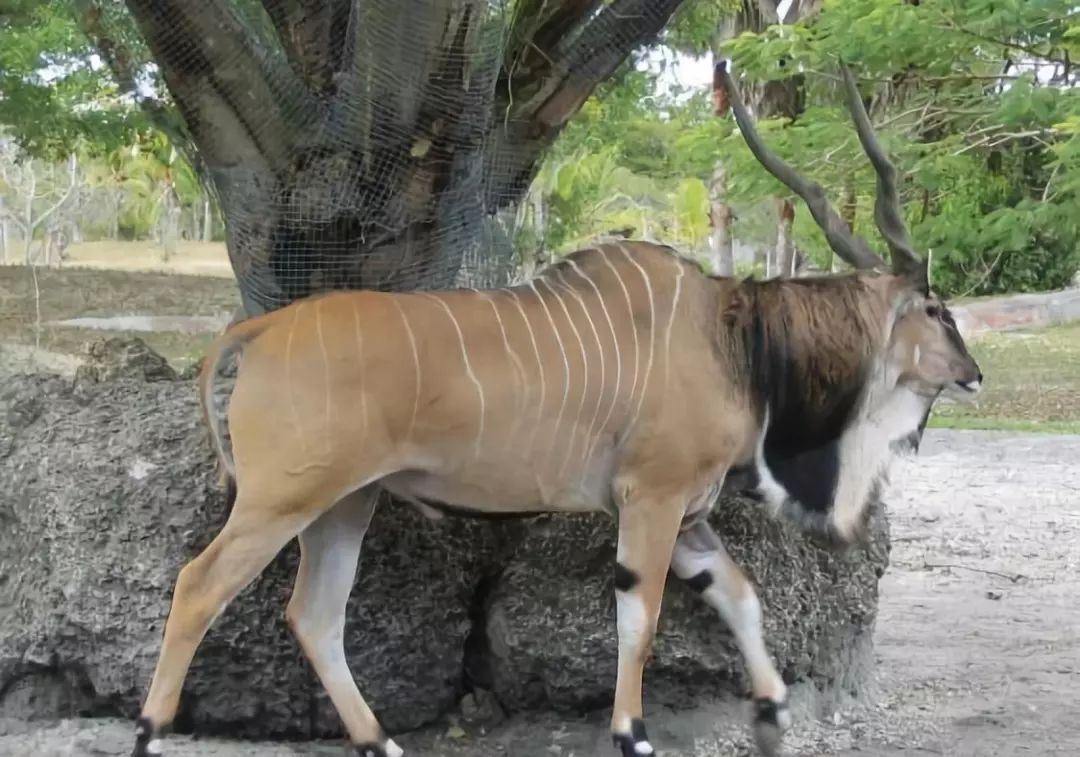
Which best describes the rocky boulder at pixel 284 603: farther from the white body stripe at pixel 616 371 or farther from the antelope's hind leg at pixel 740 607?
the white body stripe at pixel 616 371

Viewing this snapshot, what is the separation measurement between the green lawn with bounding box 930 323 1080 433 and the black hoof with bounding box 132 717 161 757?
7109mm

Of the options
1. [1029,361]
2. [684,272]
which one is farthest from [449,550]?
[1029,361]

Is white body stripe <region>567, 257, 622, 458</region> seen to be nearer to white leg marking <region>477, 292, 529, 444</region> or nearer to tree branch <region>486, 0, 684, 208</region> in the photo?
white leg marking <region>477, 292, 529, 444</region>

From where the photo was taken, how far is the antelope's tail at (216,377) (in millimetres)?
2656

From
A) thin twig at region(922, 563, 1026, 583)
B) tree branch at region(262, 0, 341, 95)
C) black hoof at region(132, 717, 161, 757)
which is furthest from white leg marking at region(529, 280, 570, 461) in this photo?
thin twig at region(922, 563, 1026, 583)

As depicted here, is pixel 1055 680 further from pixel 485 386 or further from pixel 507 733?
pixel 485 386

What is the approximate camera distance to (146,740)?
8.48ft

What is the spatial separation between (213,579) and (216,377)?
0.41 meters

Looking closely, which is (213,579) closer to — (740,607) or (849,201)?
(740,607)

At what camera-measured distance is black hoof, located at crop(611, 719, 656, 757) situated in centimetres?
274

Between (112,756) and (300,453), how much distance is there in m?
0.90

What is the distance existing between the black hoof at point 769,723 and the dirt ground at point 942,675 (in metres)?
0.13

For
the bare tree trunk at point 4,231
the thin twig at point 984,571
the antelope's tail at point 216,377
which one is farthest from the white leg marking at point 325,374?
the bare tree trunk at point 4,231

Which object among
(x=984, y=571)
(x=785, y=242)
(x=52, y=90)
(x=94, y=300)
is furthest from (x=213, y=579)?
(x=94, y=300)
